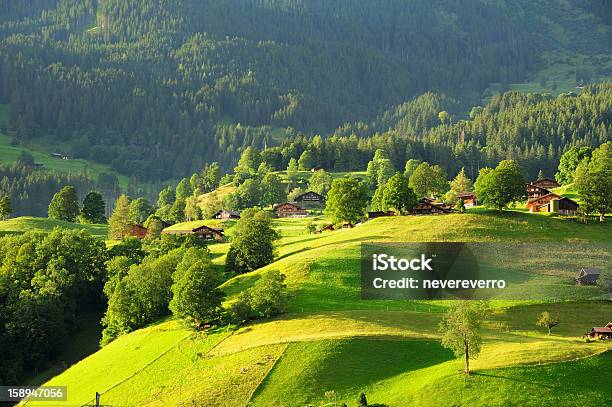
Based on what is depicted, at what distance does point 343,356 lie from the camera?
85.4 metres

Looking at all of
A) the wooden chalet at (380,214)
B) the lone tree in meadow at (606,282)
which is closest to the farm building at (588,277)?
the lone tree in meadow at (606,282)

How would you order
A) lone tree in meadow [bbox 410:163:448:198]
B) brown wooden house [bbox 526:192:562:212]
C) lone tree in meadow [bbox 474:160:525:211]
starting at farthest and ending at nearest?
lone tree in meadow [bbox 410:163:448:198], brown wooden house [bbox 526:192:562:212], lone tree in meadow [bbox 474:160:525:211]

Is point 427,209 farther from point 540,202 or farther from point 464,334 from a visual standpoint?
point 464,334

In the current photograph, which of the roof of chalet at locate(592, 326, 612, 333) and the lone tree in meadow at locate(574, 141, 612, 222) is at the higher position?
the lone tree in meadow at locate(574, 141, 612, 222)

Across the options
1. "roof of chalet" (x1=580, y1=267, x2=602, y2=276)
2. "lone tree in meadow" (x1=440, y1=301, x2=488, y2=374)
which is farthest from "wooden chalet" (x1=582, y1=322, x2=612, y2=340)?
"roof of chalet" (x1=580, y1=267, x2=602, y2=276)

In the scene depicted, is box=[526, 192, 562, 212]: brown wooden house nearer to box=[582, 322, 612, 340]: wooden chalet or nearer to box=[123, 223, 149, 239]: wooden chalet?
box=[582, 322, 612, 340]: wooden chalet

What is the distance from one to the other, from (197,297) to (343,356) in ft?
78.7

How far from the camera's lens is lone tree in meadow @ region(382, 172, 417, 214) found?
149 metres

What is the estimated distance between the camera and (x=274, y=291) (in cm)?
10056

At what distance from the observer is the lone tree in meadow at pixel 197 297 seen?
101438 mm

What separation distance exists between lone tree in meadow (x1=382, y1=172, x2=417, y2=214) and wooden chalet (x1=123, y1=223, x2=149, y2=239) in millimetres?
60053

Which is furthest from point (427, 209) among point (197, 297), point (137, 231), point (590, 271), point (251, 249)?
point (137, 231)

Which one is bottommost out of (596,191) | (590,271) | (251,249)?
(590,271)

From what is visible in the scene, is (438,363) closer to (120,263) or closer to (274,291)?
(274,291)
